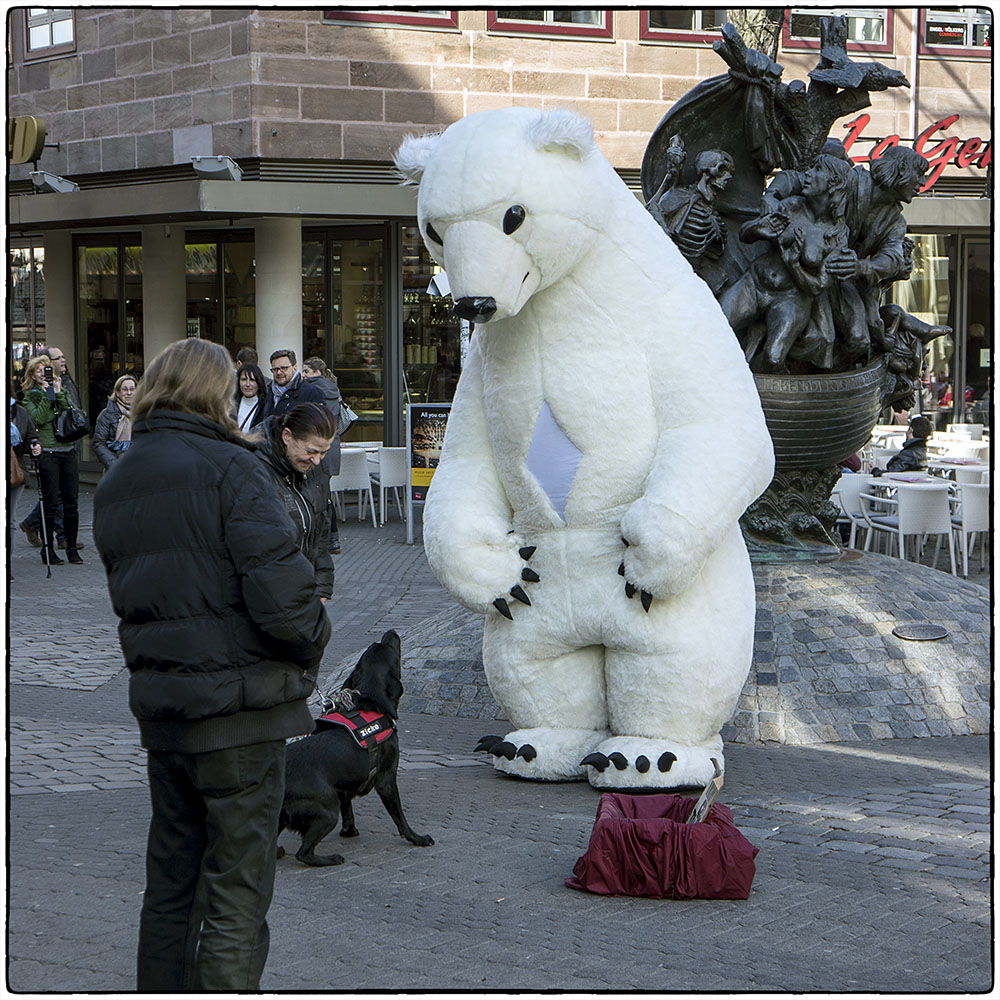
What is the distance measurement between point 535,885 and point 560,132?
2574 millimetres

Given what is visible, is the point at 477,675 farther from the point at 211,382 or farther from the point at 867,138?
the point at 867,138

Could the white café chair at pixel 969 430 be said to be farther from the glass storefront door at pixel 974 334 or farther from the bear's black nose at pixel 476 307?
the bear's black nose at pixel 476 307

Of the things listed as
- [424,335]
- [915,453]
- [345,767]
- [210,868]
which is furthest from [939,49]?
[210,868]

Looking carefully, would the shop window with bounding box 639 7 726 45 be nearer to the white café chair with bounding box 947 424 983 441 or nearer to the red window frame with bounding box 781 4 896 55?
the red window frame with bounding box 781 4 896 55

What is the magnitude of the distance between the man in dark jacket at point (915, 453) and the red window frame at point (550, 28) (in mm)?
7088

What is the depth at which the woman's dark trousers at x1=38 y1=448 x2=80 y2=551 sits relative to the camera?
12.6 m

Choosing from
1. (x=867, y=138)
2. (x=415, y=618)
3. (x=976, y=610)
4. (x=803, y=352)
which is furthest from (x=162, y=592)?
(x=867, y=138)

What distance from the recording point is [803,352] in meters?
7.59

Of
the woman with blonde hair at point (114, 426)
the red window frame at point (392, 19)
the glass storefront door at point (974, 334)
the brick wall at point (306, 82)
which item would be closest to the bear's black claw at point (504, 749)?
the woman with blonde hair at point (114, 426)

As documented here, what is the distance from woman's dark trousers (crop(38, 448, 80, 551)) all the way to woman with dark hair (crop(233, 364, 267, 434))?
2573 millimetres

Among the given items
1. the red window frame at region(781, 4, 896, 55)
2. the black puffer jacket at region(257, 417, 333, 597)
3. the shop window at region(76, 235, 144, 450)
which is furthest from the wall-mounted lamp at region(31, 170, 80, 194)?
the black puffer jacket at region(257, 417, 333, 597)

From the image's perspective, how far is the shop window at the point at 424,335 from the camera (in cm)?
1906

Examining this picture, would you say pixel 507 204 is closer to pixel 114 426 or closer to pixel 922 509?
pixel 922 509

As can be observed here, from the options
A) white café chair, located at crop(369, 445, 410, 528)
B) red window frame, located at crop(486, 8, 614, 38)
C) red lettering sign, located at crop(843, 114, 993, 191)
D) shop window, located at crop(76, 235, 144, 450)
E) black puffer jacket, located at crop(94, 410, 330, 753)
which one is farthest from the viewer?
shop window, located at crop(76, 235, 144, 450)
